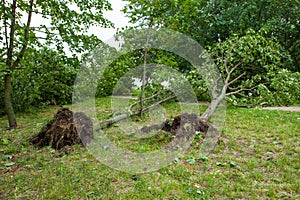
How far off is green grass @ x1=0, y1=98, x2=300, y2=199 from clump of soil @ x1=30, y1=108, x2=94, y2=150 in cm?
18

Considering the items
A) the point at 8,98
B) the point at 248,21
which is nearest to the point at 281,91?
the point at 248,21

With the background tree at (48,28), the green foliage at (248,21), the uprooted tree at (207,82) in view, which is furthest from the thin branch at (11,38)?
the green foliage at (248,21)

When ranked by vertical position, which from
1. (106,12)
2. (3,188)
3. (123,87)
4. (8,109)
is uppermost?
(106,12)

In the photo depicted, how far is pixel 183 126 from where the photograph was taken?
3.85 m

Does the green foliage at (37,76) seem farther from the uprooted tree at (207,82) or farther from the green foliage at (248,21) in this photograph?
the green foliage at (248,21)

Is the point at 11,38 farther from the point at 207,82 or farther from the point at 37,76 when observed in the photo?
the point at 207,82

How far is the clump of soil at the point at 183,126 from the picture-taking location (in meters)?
3.81

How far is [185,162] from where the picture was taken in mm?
3014

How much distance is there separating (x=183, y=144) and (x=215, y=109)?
2.36 m

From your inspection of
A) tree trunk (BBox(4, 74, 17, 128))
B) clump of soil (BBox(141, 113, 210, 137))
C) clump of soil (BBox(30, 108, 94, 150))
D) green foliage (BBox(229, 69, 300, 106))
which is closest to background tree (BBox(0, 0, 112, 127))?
tree trunk (BBox(4, 74, 17, 128))

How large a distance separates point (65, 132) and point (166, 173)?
5.89 feet

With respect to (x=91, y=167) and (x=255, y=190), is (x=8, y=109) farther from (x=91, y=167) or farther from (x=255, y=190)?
(x=255, y=190)

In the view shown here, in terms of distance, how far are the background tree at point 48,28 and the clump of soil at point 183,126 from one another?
2151 mm

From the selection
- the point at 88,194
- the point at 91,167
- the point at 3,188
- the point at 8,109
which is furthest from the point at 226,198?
the point at 8,109
